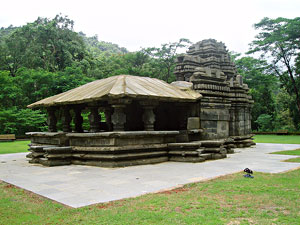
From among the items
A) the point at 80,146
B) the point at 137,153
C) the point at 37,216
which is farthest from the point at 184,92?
the point at 37,216

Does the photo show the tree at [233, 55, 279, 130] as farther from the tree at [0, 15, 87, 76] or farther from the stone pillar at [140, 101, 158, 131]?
the stone pillar at [140, 101, 158, 131]

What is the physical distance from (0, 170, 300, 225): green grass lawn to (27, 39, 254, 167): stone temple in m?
3.66

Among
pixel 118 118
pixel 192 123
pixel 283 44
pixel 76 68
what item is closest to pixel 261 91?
pixel 283 44

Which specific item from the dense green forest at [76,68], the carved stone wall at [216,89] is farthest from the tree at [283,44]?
the carved stone wall at [216,89]

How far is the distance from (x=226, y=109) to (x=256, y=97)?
24.6m

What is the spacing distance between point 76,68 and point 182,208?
27.2 m

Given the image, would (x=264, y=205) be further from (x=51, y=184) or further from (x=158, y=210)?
(x=51, y=184)

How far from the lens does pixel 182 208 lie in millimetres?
4242

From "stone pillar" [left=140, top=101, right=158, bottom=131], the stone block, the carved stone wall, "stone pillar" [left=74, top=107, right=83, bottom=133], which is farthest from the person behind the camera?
"stone pillar" [left=74, top=107, right=83, bottom=133]

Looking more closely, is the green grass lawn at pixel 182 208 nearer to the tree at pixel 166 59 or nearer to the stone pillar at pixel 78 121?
the stone pillar at pixel 78 121

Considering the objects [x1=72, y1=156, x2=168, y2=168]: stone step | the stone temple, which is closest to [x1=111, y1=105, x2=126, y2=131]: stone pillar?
the stone temple

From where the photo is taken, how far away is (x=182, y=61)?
15.0 metres

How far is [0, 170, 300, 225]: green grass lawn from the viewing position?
3.76 meters

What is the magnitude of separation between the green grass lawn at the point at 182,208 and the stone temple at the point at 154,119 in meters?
3.66
